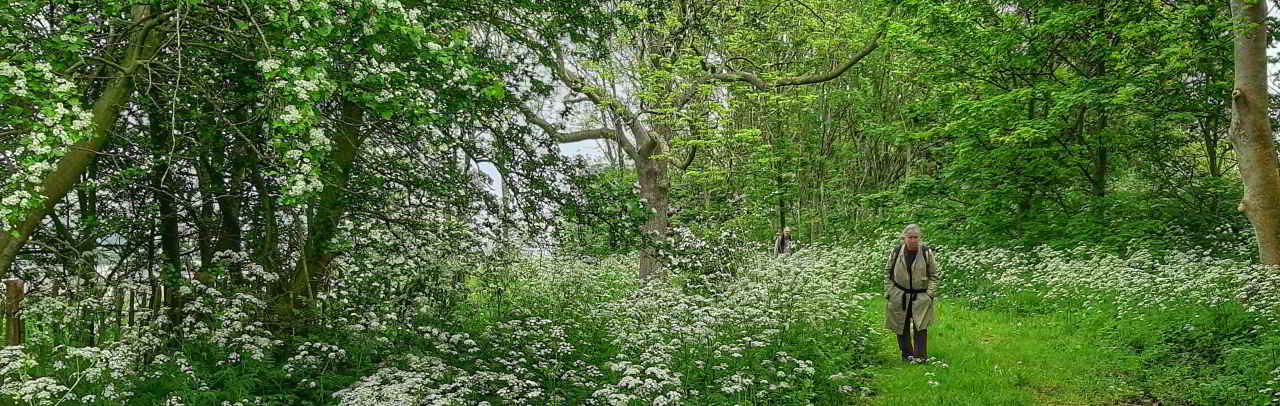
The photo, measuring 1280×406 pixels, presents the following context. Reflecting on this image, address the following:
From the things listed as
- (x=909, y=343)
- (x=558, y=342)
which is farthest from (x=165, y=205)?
(x=909, y=343)

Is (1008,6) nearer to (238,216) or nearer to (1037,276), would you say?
(1037,276)

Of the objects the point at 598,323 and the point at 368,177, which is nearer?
the point at 368,177

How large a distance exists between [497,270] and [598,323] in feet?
4.51

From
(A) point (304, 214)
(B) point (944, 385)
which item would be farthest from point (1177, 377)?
(A) point (304, 214)

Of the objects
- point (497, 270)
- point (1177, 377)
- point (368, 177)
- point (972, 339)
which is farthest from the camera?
point (972, 339)

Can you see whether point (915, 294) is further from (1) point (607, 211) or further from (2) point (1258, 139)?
(2) point (1258, 139)

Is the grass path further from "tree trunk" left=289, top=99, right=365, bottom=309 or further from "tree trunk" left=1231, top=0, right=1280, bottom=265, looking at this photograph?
"tree trunk" left=289, top=99, right=365, bottom=309

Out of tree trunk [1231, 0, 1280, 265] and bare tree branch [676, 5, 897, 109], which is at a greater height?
bare tree branch [676, 5, 897, 109]

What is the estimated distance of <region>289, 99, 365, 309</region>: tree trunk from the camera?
22.3 ft

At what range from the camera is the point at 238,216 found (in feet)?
26.3

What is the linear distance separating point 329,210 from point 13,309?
3.16 m

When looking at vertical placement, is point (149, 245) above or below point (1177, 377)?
above

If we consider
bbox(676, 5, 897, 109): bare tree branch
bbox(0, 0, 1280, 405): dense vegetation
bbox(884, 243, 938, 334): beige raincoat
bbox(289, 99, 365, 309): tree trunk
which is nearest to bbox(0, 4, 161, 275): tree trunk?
bbox(0, 0, 1280, 405): dense vegetation

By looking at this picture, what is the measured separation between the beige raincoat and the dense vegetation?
0.66 m
